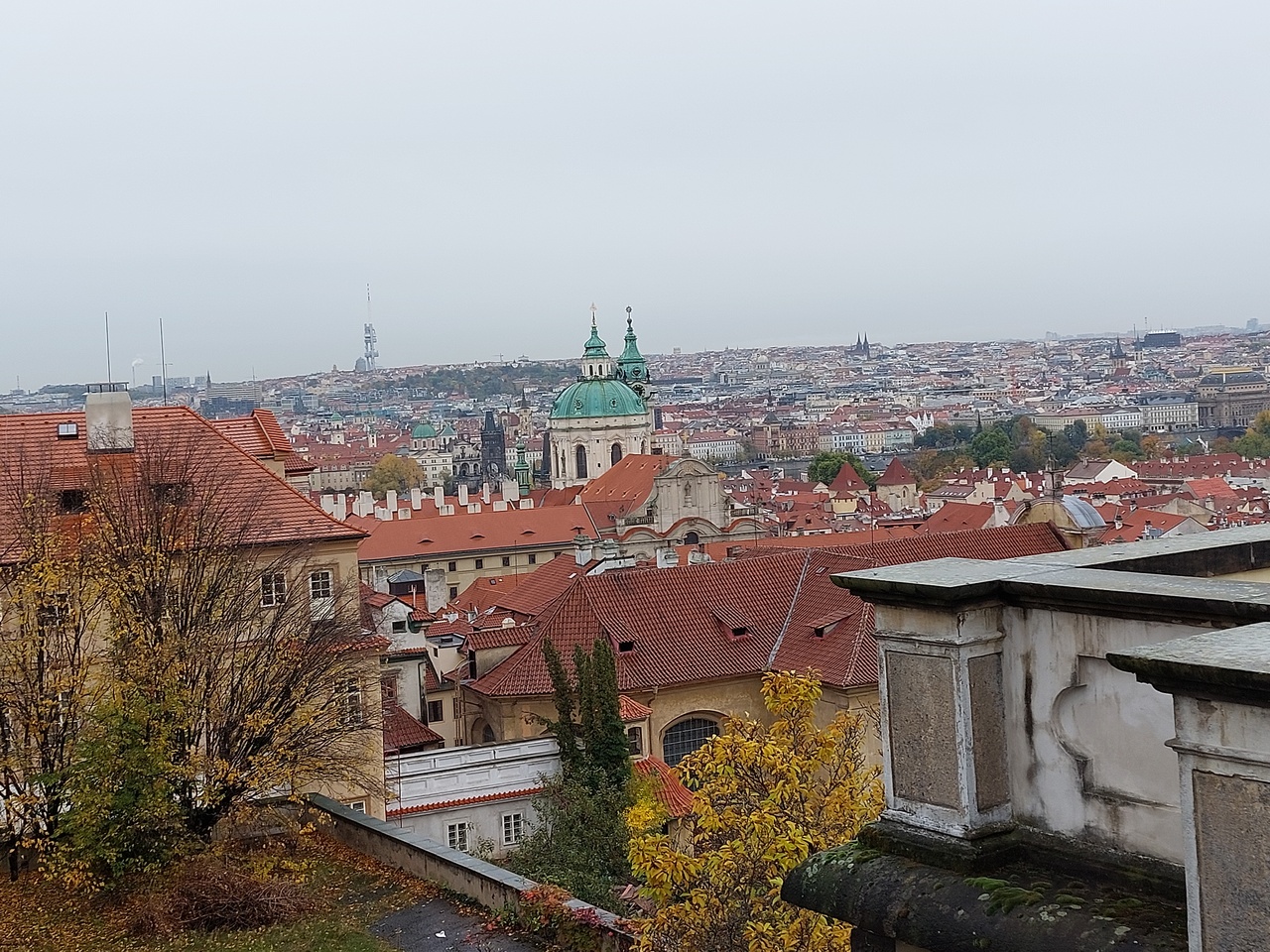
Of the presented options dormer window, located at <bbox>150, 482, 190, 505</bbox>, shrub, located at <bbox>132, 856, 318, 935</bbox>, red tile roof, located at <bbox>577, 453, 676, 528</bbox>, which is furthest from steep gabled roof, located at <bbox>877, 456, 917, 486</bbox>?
shrub, located at <bbox>132, 856, 318, 935</bbox>

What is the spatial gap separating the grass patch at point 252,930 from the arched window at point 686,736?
51.9 ft

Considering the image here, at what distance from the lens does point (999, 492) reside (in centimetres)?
10744

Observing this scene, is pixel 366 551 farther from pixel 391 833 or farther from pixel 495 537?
pixel 391 833

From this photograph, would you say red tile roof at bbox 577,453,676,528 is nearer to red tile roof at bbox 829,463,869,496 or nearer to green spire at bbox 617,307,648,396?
red tile roof at bbox 829,463,869,496

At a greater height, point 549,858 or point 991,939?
point 991,939

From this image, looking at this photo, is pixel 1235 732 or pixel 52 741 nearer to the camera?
pixel 1235 732

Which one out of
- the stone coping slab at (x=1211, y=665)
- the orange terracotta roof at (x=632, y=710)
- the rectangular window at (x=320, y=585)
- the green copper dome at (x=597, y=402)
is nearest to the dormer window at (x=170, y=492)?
the rectangular window at (x=320, y=585)

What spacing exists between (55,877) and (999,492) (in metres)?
98.1

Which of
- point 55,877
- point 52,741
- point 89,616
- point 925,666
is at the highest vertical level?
point 925,666

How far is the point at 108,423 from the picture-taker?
24062 millimetres

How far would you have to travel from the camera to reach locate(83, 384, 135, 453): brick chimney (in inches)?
943

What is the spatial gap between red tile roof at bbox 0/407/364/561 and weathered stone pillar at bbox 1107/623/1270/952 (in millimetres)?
19008

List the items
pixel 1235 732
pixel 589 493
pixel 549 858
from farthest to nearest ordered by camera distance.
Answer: pixel 589 493, pixel 549 858, pixel 1235 732

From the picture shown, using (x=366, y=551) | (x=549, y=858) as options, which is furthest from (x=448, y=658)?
(x=366, y=551)
